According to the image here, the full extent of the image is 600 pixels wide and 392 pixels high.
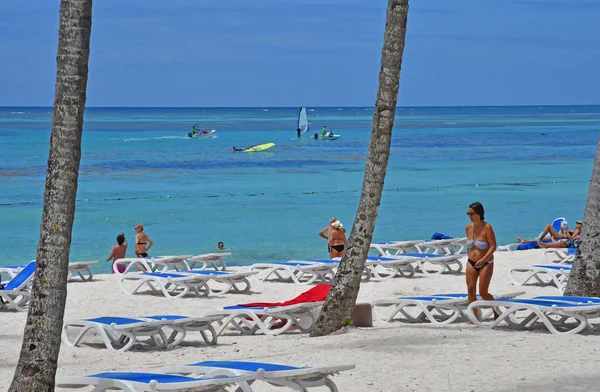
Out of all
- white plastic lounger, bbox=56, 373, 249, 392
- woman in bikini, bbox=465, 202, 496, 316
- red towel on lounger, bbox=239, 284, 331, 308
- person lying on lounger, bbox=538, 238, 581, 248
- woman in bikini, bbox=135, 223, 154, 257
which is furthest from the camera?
woman in bikini, bbox=135, 223, 154, 257

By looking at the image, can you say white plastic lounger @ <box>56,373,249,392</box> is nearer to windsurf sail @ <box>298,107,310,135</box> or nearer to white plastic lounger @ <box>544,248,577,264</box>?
white plastic lounger @ <box>544,248,577,264</box>

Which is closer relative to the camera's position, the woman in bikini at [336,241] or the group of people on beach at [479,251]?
the group of people on beach at [479,251]

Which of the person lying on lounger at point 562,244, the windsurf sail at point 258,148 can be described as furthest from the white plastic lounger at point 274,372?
the windsurf sail at point 258,148

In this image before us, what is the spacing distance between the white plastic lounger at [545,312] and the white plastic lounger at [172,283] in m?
4.44

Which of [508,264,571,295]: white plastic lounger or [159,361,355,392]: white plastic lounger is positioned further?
[508,264,571,295]: white plastic lounger

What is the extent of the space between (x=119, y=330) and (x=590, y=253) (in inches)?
178

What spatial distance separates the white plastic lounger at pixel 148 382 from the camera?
218 inches

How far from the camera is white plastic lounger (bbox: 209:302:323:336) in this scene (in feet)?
32.4

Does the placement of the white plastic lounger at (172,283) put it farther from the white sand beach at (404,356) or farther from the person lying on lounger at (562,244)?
the person lying on lounger at (562,244)

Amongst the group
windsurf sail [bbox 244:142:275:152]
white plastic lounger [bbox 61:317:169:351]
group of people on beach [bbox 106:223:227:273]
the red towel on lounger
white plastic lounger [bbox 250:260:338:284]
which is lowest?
windsurf sail [bbox 244:142:275:152]

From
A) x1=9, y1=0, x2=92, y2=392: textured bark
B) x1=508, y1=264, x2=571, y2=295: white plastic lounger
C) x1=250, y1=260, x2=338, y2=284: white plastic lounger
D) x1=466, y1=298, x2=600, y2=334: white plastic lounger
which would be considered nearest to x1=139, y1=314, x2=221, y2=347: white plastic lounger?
x1=466, y1=298, x2=600, y2=334: white plastic lounger

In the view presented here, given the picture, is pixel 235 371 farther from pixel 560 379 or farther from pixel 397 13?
pixel 397 13

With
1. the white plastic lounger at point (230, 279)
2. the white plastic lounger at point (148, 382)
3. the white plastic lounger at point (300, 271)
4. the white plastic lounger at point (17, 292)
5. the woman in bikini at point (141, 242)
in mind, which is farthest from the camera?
the woman in bikini at point (141, 242)

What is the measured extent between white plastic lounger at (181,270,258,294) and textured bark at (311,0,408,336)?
369 centimetres
